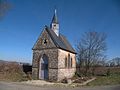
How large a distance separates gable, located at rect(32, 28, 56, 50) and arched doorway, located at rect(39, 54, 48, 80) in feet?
5.10

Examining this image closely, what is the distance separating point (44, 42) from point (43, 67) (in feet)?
12.5

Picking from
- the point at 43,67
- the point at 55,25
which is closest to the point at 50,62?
the point at 43,67

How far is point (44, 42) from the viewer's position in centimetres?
2778

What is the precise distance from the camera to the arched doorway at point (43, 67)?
2725cm

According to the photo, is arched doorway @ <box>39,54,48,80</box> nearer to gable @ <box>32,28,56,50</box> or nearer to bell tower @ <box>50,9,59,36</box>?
gable @ <box>32,28,56,50</box>

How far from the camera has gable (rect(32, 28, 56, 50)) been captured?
89.1 feet

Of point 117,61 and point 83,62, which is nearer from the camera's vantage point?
point 83,62

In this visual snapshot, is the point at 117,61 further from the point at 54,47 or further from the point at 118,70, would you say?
the point at 54,47

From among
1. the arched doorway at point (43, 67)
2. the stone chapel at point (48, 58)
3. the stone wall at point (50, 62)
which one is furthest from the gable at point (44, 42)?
the arched doorway at point (43, 67)

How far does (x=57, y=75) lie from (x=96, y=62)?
16.8 m

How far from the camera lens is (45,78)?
27156 millimetres

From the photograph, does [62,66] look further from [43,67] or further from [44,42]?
[44,42]

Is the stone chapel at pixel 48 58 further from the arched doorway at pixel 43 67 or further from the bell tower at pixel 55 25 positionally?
the bell tower at pixel 55 25

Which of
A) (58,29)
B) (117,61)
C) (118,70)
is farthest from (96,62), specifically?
(117,61)
